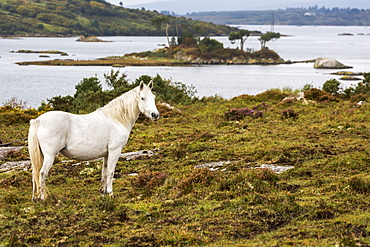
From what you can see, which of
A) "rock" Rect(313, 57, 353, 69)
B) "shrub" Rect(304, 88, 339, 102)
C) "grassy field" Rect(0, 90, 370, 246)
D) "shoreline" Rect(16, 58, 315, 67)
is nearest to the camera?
"grassy field" Rect(0, 90, 370, 246)

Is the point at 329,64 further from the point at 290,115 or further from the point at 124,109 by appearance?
the point at 124,109

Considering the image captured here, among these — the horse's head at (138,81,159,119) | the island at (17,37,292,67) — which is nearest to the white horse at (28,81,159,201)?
the horse's head at (138,81,159,119)

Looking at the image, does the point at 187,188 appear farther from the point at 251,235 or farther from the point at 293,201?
the point at 251,235

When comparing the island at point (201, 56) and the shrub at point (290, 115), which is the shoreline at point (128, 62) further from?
the shrub at point (290, 115)

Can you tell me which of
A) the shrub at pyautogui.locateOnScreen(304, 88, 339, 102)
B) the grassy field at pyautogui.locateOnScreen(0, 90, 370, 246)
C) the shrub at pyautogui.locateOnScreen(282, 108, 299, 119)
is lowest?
the shrub at pyautogui.locateOnScreen(304, 88, 339, 102)

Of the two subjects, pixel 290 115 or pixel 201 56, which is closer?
pixel 290 115

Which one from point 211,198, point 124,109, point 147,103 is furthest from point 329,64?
point 211,198

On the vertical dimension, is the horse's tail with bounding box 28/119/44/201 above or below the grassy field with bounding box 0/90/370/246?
above

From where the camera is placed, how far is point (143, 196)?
1042cm

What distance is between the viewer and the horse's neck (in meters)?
10.6

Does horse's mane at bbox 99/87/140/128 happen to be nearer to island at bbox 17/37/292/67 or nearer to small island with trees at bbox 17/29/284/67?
island at bbox 17/37/292/67

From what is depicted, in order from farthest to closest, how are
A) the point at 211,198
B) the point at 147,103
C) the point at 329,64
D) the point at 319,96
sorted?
the point at 329,64
the point at 319,96
the point at 147,103
the point at 211,198

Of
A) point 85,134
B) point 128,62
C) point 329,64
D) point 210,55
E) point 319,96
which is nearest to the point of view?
point 85,134

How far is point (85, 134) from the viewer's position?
10.0 metres
